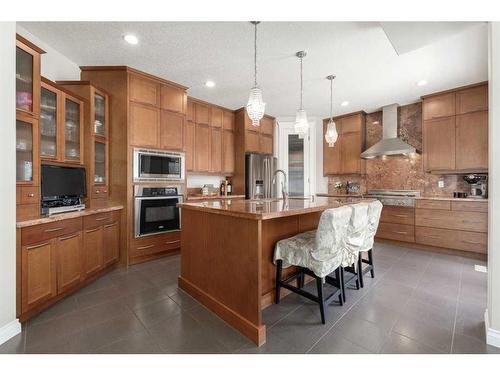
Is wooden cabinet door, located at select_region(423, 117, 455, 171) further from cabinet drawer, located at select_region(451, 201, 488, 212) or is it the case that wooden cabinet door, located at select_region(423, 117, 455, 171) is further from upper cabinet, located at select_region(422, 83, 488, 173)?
cabinet drawer, located at select_region(451, 201, 488, 212)

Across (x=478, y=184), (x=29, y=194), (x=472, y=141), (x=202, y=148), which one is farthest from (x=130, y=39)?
(x=478, y=184)

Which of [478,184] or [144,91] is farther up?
[144,91]

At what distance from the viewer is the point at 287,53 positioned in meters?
2.61

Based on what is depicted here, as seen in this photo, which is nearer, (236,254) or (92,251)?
(236,254)

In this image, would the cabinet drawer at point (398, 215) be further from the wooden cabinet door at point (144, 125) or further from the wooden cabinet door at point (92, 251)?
the wooden cabinet door at point (92, 251)

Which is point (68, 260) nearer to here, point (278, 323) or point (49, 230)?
point (49, 230)

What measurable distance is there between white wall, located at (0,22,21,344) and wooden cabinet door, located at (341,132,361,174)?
5.23 metres

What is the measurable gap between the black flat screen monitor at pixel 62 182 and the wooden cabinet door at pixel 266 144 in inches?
135

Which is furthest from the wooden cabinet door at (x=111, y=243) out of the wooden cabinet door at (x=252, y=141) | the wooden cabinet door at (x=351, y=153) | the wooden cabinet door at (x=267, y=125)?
the wooden cabinet door at (x=351, y=153)

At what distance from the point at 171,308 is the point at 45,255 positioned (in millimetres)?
1161

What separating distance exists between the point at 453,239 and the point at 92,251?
499cm

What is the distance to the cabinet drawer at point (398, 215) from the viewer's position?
3.85m

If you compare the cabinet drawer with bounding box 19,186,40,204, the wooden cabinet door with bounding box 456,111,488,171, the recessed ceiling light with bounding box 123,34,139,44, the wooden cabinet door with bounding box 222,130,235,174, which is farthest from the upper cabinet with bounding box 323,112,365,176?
the cabinet drawer with bounding box 19,186,40,204
